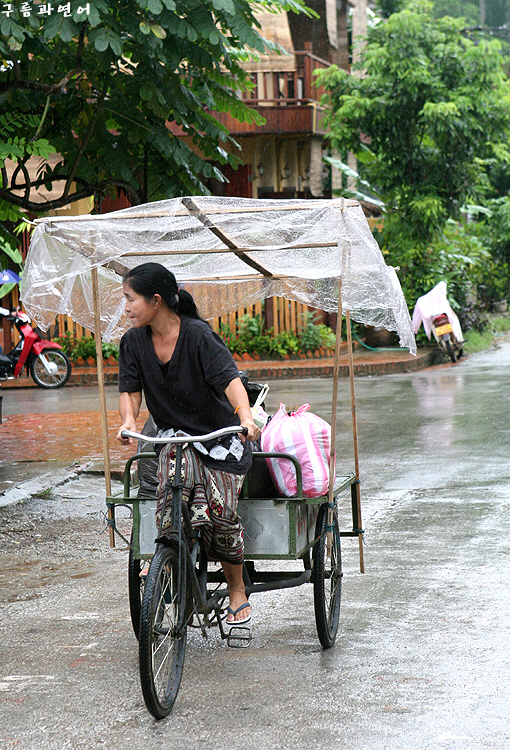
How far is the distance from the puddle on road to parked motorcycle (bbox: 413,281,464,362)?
13.9 metres

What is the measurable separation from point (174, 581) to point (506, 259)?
25759 millimetres

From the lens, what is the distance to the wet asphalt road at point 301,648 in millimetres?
3406

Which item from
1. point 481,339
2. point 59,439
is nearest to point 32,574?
point 59,439

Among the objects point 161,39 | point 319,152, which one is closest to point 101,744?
point 161,39

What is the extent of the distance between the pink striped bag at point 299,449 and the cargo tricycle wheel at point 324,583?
0.16 metres

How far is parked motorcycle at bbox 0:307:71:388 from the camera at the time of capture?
1628 centimetres

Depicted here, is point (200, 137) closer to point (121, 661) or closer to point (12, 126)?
point (12, 126)

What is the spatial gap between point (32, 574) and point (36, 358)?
11.0 metres

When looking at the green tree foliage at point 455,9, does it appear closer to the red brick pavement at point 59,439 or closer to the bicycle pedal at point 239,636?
the red brick pavement at point 59,439

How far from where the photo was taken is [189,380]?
392 centimetres

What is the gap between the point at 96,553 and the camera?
625 centimetres

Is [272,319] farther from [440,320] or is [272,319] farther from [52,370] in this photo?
[52,370]

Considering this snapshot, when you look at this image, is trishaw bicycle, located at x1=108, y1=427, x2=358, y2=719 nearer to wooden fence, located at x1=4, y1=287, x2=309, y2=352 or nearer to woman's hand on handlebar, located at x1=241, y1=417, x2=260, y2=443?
woman's hand on handlebar, located at x1=241, y1=417, x2=260, y2=443

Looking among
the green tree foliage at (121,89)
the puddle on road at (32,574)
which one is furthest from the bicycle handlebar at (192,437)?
the green tree foliage at (121,89)
